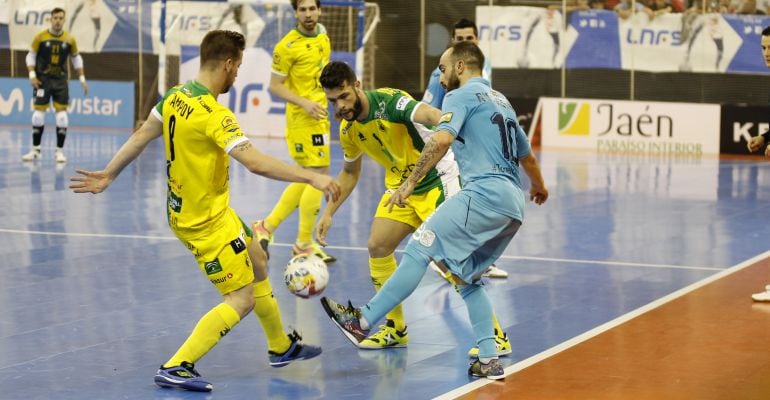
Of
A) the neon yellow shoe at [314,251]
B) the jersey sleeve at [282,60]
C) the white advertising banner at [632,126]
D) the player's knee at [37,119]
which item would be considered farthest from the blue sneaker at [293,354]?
the white advertising banner at [632,126]

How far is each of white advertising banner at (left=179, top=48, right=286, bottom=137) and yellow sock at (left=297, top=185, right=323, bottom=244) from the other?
13707 mm

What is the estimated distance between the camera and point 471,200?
7.57 m

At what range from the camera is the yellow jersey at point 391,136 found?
27.4 feet

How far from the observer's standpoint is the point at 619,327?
30.3 feet

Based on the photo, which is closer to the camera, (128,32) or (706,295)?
(706,295)

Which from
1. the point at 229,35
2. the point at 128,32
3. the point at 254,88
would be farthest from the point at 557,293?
the point at 128,32

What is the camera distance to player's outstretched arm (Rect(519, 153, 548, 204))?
799 centimetres

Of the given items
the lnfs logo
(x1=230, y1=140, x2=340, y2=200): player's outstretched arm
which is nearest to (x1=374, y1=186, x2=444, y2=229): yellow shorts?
(x1=230, y1=140, x2=340, y2=200): player's outstretched arm

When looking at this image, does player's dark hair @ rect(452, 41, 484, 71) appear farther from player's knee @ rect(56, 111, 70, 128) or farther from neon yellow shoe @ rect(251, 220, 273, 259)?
player's knee @ rect(56, 111, 70, 128)

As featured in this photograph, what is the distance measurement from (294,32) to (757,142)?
457 cm

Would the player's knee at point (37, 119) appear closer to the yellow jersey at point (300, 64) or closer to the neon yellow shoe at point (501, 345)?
the yellow jersey at point (300, 64)

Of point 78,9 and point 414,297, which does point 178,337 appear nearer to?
point 414,297

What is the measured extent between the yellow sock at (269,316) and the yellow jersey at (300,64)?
4.66 m

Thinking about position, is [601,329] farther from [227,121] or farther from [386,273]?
[227,121]
